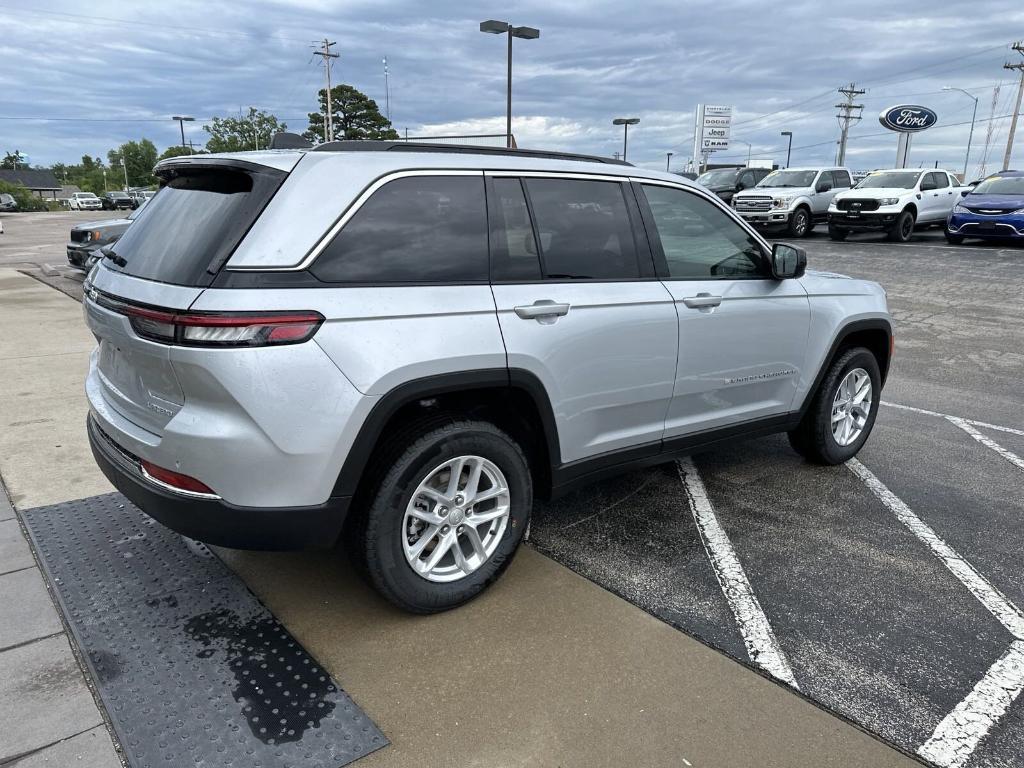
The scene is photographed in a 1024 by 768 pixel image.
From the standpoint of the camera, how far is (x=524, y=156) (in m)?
3.32

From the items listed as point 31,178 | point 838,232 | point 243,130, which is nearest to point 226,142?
point 243,130

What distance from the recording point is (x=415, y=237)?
9.31ft

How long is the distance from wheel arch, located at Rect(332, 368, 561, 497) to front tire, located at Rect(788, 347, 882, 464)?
6.88 feet

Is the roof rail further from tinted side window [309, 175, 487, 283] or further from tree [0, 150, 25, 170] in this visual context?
tree [0, 150, 25, 170]

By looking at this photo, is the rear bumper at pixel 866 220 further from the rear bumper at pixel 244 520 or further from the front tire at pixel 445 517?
the rear bumper at pixel 244 520

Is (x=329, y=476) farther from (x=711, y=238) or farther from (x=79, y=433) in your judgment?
(x=79, y=433)

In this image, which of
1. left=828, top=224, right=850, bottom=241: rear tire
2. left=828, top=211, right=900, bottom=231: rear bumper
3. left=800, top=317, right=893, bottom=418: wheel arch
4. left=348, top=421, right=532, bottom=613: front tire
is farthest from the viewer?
left=828, top=224, right=850, bottom=241: rear tire

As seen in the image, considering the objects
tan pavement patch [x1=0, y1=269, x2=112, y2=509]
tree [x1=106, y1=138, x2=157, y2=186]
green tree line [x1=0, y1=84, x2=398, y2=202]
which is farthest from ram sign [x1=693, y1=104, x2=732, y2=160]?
tree [x1=106, y1=138, x2=157, y2=186]

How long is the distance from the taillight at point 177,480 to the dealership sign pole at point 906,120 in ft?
140

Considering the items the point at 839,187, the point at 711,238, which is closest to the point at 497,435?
the point at 711,238

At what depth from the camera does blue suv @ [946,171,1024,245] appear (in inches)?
687

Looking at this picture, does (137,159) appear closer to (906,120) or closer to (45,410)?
(906,120)

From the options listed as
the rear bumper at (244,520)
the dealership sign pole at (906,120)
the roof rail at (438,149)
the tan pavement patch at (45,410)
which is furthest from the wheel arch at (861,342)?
the dealership sign pole at (906,120)

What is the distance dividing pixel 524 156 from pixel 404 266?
90 centimetres
